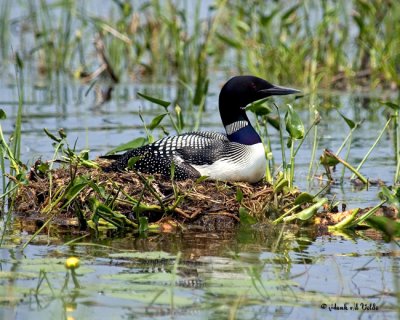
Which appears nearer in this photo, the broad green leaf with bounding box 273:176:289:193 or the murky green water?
the murky green water

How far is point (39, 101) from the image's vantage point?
13.4m

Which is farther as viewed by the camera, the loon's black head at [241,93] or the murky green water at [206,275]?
the loon's black head at [241,93]

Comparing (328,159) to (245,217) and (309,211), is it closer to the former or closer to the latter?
(309,211)

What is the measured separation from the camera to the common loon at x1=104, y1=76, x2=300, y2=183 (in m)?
8.20

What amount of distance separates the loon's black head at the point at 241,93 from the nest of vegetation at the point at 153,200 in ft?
2.45

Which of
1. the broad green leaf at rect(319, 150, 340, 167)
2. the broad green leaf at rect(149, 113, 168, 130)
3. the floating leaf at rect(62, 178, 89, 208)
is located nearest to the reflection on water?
the floating leaf at rect(62, 178, 89, 208)

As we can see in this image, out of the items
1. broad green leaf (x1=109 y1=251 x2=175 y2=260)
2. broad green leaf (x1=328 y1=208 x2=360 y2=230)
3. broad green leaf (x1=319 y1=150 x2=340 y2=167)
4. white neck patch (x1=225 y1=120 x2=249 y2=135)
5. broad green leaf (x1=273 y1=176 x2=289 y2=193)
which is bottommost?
broad green leaf (x1=109 y1=251 x2=175 y2=260)

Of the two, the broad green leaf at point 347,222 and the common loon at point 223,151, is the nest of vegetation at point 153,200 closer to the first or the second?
the common loon at point 223,151

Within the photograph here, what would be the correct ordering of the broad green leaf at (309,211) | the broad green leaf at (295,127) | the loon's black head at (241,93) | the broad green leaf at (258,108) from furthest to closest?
the loon's black head at (241,93) < the broad green leaf at (258,108) < the broad green leaf at (295,127) < the broad green leaf at (309,211)

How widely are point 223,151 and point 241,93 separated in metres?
0.61

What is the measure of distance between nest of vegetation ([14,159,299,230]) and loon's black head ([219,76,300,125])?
0.75 m

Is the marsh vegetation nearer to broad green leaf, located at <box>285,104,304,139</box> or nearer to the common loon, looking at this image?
broad green leaf, located at <box>285,104,304,139</box>

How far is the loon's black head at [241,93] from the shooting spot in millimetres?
8609

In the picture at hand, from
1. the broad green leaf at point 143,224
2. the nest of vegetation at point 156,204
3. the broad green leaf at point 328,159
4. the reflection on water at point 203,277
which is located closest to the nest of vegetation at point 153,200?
the nest of vegetation at point 156,204
